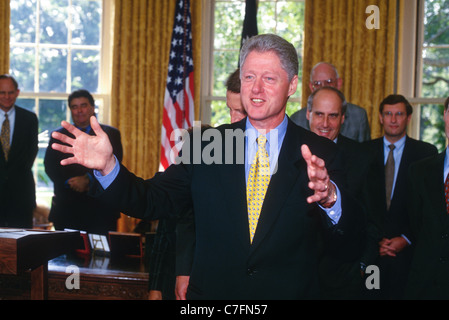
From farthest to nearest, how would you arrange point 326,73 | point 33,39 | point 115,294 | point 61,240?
point 33,39
point 326,73
point 115,294
point 61,240

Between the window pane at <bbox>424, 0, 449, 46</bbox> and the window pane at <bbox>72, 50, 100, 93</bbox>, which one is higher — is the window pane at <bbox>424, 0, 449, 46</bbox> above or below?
above

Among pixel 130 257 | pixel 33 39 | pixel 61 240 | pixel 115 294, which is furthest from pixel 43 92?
pixel 61 240

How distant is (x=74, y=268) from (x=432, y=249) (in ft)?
7.11

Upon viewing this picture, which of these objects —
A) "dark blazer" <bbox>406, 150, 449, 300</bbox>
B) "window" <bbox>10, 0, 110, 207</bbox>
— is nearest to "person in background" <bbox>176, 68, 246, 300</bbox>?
"dark blazer" <bbox>406, 150, 449, 300</bbox>

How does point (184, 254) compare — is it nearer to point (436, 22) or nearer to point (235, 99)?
point (235, 99)

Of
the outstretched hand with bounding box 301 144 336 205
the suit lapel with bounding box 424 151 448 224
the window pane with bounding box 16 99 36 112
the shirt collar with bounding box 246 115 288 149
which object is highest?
the window pane with bounding box 16 99 36 112

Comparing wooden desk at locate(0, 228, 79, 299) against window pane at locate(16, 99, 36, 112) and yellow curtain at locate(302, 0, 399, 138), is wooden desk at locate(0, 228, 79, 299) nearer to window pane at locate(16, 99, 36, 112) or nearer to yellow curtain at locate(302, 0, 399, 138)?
yellow curtain at locate(302, 0, 399, 138)

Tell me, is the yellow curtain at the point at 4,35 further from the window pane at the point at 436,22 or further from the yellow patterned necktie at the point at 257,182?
the yellow patterned necktie at the point at 257,182

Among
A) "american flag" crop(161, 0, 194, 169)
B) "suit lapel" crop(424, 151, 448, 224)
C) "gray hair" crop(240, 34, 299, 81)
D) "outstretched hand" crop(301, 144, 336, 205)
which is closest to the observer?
"outstretched hand" crop(301, 144, 336, 205)

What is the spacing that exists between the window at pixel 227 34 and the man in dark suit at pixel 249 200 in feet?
16.5

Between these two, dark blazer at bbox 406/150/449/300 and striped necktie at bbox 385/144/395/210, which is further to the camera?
striped necktie at bbox 385/144/395/210

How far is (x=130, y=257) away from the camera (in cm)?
409

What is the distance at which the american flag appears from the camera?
6531mm

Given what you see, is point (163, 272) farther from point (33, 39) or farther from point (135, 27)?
point (33, 39)
